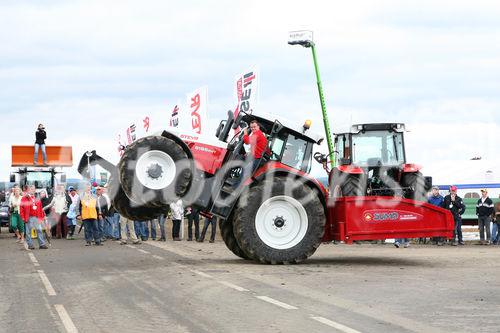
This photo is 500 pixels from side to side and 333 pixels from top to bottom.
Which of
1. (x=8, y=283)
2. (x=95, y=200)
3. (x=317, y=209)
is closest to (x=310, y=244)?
(x=317, y=209)

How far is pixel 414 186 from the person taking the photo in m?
20.0

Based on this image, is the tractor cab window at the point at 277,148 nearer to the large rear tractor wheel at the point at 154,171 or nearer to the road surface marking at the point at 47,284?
the large rear tractor wheel at the point at 154,171

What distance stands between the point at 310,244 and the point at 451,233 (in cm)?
301

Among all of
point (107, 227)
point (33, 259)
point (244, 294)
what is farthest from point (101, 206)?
point (244, 294)

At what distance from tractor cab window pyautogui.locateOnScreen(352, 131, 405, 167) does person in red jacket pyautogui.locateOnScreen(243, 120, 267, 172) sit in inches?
112

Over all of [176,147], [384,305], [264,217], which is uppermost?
[176,147]

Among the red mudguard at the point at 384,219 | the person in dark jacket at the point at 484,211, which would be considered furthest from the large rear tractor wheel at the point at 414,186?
the person in dark jacket at the point at 484,211

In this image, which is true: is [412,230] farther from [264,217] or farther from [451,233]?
[264,217]

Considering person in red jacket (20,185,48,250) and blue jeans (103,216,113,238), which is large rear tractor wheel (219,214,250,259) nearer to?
person in red jacket (20,185,48,250)

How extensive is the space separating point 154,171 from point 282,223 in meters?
2.94

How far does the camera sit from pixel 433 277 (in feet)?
54.2

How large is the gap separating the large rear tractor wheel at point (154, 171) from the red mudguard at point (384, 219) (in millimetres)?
3405

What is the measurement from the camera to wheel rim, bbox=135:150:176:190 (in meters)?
17.7

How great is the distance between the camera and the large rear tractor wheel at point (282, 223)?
18.6 metres
